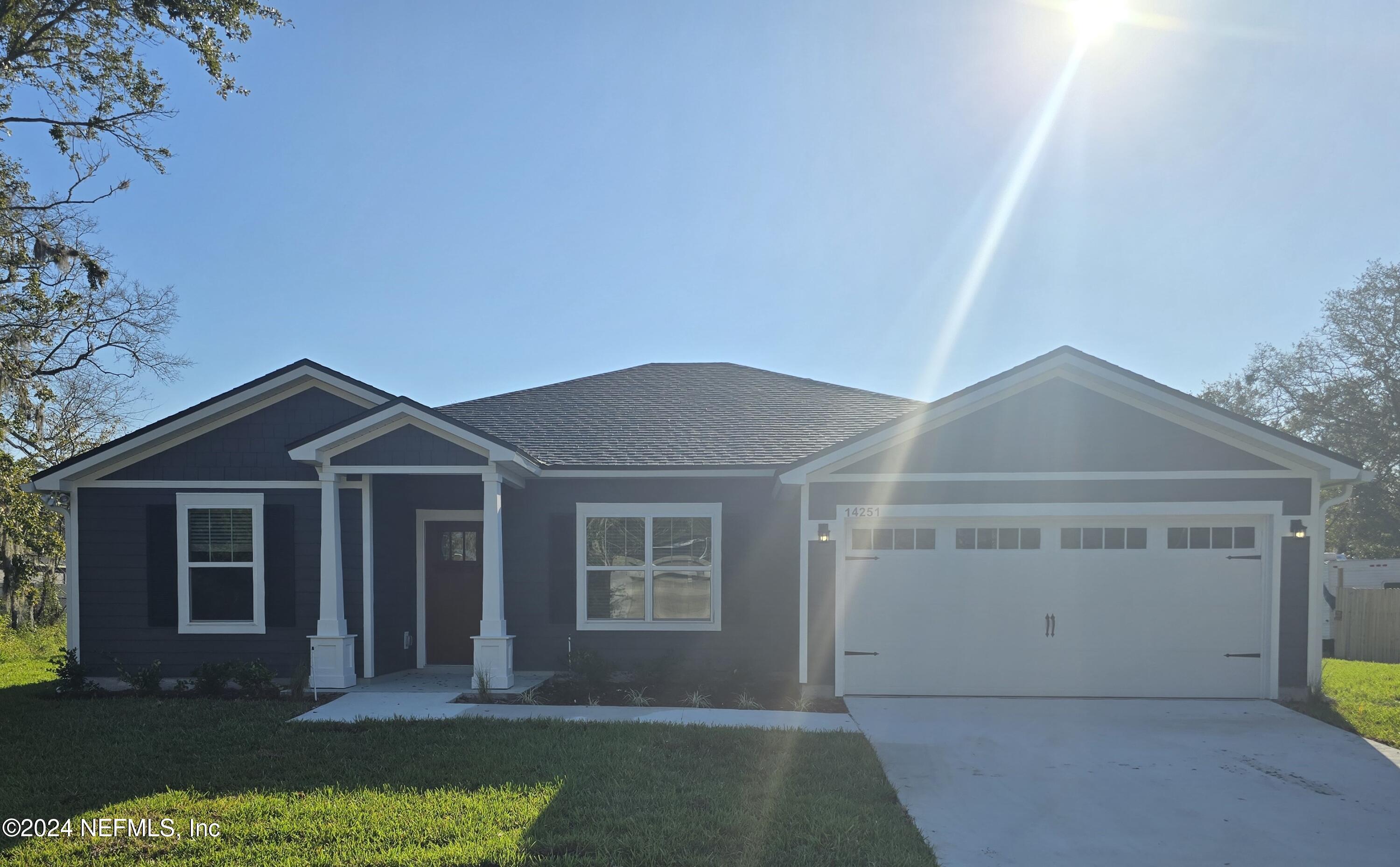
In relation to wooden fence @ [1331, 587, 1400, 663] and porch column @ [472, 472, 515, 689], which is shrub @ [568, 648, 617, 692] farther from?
wooden fence @ [1331, 587, 1400, 663]

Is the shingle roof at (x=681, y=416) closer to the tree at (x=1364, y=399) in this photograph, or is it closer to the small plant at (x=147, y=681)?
the small plant at (x=147, y=681)

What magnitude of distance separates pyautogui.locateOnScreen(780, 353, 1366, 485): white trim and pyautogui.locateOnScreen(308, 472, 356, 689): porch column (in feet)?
18.8

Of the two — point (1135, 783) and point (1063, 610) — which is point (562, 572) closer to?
point (1063, 610)

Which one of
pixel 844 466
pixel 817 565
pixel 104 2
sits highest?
pixel 104 2

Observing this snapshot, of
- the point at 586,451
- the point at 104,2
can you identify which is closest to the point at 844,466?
the point at 586,451

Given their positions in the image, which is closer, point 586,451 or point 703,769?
point 703,769

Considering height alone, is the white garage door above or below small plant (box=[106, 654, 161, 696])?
above

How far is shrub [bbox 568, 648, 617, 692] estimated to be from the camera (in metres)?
11.0

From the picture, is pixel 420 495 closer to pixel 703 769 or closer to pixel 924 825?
pixel 703 769

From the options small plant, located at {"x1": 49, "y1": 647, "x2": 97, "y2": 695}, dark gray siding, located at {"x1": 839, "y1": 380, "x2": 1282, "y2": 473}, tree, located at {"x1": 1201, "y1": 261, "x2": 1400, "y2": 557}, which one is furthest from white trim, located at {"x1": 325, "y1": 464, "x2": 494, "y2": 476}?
tree, located at {"x1": 1201, "y1": 261, "x2": 1400, "y2": 557}

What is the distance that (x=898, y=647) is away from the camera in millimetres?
10547

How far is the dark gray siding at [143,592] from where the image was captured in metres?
11.7

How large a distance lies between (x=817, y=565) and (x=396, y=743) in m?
5.12

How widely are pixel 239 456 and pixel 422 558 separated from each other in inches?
112
